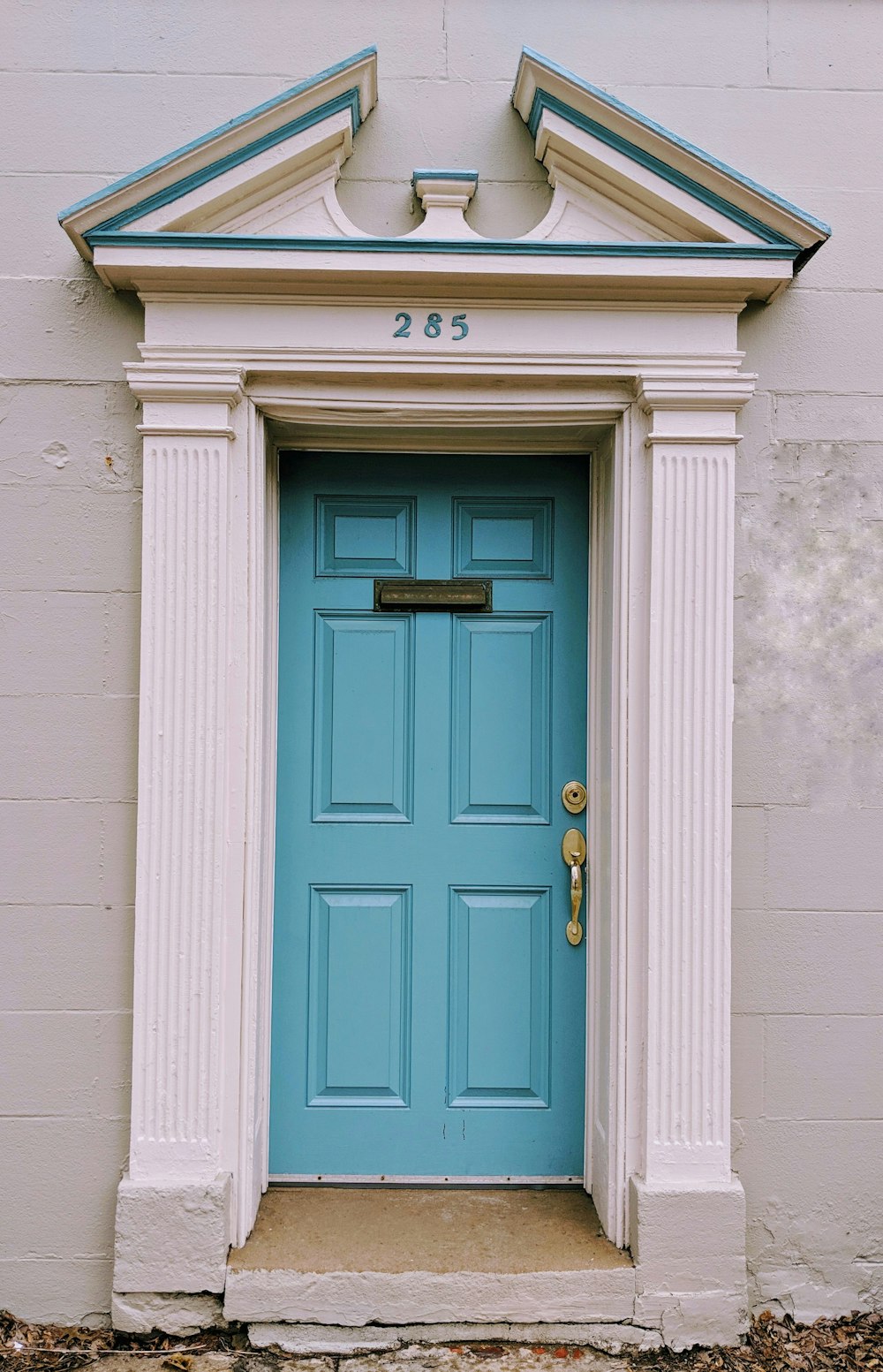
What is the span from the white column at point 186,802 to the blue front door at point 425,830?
36 cm

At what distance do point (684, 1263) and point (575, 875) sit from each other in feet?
3.64

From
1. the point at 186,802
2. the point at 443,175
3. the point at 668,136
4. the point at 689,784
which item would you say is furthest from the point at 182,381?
the point at 689,784

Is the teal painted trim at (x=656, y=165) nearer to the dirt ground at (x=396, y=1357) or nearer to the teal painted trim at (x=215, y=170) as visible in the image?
the teal painted trim at (x=215, y=170)

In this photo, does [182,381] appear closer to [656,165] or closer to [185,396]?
[185,396]

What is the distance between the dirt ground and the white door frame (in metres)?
0.15

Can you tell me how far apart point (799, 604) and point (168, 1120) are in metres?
2.35

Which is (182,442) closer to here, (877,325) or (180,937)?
(180,937)

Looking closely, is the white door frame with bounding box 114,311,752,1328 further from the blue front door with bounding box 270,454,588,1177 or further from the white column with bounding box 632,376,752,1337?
the blue front door with bounding box 270,454,588,1177

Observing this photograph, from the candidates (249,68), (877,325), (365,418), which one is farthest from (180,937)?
(877,325)


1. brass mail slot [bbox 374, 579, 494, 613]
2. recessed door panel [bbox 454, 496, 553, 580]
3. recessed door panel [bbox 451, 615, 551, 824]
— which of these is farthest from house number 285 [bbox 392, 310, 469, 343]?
recessed door panel [bbox 451, 615, 551, 824]

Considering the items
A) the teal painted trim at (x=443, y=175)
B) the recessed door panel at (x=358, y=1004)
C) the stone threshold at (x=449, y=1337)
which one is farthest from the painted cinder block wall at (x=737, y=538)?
the recessed door panel at (x=358, y=1004)

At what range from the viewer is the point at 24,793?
285cm

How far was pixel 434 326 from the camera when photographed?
9.29ft

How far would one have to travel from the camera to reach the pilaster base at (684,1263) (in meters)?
2.74
